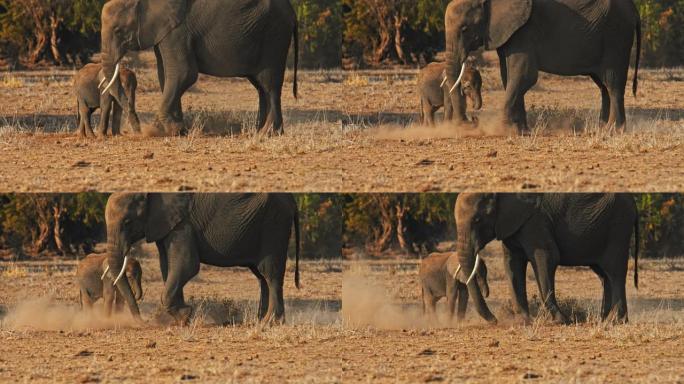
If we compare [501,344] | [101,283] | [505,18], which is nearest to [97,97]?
[101,283]

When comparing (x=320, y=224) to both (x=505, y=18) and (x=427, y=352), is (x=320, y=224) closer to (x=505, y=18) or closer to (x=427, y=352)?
(x=505, y=18)

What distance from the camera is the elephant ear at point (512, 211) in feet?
70.8

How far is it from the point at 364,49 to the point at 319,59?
1001 millimetres

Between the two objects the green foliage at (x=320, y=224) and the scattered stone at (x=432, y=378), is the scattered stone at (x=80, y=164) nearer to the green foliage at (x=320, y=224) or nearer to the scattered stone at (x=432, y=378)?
the scattered stone at (x=432, y=378)

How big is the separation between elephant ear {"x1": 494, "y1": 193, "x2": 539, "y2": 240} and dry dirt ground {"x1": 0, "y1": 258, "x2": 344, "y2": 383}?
2.09m

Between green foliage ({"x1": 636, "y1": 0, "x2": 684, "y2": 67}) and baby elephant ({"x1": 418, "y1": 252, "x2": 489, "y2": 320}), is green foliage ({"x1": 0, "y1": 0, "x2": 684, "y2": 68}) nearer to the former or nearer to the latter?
baby elephant ({"x1": 418, "y1": 252, "x2": 489, "y2": 320})

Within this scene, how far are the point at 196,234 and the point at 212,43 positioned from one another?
2555 millimetres

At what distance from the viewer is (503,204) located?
2161 cm

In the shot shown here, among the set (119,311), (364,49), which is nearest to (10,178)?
(119,311)

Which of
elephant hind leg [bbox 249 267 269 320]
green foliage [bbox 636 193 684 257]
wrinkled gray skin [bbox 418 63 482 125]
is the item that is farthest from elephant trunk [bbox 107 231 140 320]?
green foliage [bbox 636 193 684 257]

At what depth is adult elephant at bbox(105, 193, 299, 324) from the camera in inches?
851

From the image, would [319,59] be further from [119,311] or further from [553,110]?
[119,311]

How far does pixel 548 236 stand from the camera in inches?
863

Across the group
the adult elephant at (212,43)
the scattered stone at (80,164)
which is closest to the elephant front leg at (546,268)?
the adult elephant at (212,43)
